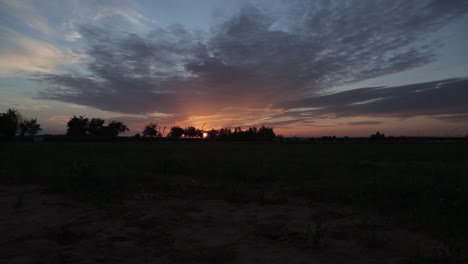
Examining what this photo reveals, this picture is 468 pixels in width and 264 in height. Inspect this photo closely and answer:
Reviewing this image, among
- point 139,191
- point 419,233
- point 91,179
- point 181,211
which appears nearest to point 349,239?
point 419,233

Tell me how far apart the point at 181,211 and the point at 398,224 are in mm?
3738

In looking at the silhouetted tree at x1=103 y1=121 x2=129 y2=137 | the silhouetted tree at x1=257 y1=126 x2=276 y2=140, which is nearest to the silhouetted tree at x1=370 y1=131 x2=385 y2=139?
the silhouetted tree at x1=257 y1=126 x2=276 y2=140

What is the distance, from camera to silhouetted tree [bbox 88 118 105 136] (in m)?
95.1

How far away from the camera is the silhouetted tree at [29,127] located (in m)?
87.4

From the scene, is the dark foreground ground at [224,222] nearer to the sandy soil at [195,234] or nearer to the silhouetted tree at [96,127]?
the sandy soil at [195,234]

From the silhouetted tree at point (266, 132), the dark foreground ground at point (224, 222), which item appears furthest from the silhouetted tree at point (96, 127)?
the dark foreground ground at point (224, 222)

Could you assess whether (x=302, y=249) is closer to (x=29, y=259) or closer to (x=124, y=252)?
(x=124, y=252)

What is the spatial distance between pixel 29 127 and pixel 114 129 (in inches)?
1006

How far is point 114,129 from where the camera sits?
101250mm

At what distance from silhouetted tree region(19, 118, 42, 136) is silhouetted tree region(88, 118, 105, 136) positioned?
15576 millimetres

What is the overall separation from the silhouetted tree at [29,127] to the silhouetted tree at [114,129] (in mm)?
20523

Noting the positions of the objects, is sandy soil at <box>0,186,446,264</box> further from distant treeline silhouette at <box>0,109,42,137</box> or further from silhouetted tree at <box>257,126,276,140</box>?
silhouetted tree at <box>257,126,276,140</box>

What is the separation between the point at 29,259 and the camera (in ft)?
9.87

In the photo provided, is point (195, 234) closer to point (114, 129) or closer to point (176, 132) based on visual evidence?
point (114, 129)
